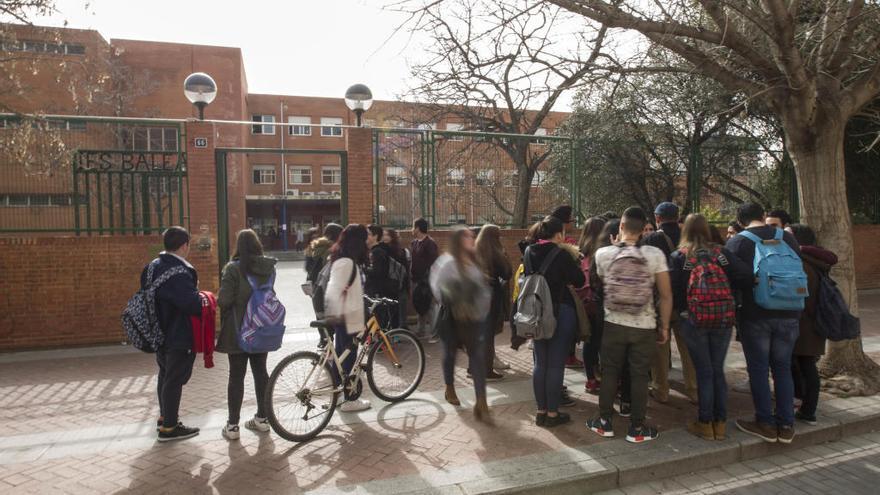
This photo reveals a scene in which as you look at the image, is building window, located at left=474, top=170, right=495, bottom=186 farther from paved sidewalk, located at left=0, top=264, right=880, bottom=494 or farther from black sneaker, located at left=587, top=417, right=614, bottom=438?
black sneaker, located at left=587, top=417, right=614, bottom=438

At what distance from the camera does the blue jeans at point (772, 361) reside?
453 cm

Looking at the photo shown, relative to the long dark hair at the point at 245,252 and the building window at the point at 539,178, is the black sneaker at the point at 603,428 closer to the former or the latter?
the long dark hair at the point at 245,252

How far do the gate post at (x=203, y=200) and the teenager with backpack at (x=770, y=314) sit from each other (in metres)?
7.56

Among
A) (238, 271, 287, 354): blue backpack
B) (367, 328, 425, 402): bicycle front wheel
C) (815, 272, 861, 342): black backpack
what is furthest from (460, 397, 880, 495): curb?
(238, 271, 287, 354): blue backpack

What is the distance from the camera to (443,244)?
9.85 m

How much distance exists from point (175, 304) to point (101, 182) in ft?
18.0

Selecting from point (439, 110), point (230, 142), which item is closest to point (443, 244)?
point (439, 110)

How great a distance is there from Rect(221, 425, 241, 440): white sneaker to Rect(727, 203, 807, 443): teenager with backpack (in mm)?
4400

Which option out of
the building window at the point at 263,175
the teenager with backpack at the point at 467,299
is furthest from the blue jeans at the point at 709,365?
the building window at the point at 263,175

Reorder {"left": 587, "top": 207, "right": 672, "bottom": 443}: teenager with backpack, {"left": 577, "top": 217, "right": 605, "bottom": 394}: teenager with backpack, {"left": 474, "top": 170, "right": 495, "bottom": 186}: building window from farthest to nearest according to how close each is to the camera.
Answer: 1. {"left": 474, "top": 170, "right": 495, "bottom": 186}: building window
2. {"left": 577, "top": 217, "right": 605, "bottom": 394}: teenager with backpack
3. {"left": 587, "top": 207, "right": 672, "bottom": 443}: teenager with backpack

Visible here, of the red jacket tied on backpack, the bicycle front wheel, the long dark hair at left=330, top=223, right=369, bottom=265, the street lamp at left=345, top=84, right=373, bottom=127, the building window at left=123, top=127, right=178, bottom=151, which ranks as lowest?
the bicycle front wheel

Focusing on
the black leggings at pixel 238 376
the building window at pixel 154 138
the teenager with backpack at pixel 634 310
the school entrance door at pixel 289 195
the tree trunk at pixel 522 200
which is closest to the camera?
the teenager with backpack at pixel 634 310

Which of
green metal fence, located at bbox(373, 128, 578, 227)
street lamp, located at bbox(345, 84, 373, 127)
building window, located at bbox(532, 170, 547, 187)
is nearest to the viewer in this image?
street lamp, located at bbox(345, 84, 373, 127)

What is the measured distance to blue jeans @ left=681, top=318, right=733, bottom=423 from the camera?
14.7ft
